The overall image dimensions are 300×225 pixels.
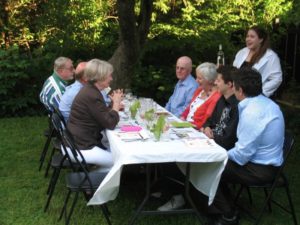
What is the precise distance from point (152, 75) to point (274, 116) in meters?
5.90

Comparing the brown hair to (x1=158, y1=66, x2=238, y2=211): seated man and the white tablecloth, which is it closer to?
(x1=158, y1=66, x2=238, y2=211): seated man

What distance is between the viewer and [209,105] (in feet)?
14.7

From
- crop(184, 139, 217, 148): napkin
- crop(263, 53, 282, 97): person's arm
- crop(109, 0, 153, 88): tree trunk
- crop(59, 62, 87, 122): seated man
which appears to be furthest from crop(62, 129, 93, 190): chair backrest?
crop(109, 0, 153, 88): tree trunk

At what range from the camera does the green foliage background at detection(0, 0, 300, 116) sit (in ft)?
28.9

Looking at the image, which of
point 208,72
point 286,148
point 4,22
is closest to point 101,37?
Answer: point 4,22

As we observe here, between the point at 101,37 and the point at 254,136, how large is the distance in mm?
6977

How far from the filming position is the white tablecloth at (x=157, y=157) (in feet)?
10.6

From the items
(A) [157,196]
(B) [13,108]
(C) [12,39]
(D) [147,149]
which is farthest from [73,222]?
(C) [12,39]

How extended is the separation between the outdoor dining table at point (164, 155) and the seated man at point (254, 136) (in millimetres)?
240

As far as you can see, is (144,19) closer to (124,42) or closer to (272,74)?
(124,42)

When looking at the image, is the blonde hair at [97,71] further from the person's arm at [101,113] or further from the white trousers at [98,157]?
the white trousers at [98,157]

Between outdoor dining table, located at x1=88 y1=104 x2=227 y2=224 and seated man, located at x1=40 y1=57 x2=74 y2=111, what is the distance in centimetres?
163

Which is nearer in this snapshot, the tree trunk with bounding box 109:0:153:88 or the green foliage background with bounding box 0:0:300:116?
the tree trunk with bounding box 109:0:153:88

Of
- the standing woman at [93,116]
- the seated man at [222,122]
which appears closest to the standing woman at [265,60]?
the seated man at [222,122]
